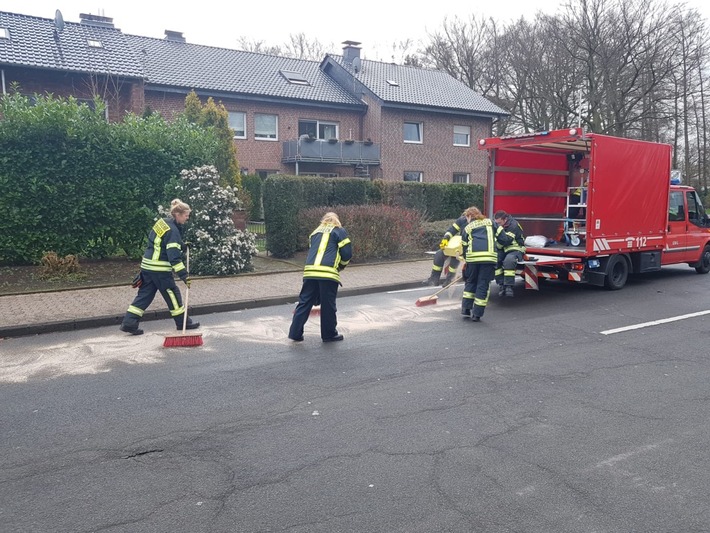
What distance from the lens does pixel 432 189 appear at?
20.4 metres

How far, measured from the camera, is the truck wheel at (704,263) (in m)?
14.4

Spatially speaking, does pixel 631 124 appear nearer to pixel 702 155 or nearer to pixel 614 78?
pixel 614 78

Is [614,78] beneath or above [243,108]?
above

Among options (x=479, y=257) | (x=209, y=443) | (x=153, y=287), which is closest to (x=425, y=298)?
(x=479, y=257)

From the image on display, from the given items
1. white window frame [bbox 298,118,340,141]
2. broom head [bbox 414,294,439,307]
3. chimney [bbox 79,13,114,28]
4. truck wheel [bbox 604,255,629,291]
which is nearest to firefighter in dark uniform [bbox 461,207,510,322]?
broom head [bbox 414,294,439,307]

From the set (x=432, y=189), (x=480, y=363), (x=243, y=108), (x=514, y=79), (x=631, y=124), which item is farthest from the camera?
(x=514, y=79)

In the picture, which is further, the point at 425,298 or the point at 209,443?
the point at 425,298

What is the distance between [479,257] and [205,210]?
638cm

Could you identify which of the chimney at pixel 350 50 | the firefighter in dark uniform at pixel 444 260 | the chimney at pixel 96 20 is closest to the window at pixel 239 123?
the chimney at pixel 96 20

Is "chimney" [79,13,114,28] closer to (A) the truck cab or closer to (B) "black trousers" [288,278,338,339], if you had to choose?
(A) the truck cab

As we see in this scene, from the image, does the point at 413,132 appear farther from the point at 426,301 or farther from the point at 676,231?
the point at 426,301

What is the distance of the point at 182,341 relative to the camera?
7.67 metres

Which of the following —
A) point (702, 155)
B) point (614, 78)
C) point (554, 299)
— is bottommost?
point (554, 299)

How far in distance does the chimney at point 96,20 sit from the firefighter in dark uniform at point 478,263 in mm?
23752
